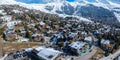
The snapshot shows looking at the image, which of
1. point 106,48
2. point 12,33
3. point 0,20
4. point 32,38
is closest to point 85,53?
point 106,48

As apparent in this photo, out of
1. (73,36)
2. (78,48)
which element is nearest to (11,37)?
(73,36)

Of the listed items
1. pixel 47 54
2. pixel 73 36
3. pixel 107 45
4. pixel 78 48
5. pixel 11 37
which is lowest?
pixel 107 45

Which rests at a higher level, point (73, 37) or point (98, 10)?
point (73, 37)

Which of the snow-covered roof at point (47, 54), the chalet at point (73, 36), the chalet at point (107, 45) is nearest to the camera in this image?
the snow-covered roof at point (47, 54)

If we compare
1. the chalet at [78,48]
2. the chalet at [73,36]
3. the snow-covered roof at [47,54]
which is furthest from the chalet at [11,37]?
the chalet at [78,48]

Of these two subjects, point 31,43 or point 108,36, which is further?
point 108,36

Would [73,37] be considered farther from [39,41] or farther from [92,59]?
[92,59]

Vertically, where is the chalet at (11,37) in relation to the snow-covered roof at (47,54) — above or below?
below

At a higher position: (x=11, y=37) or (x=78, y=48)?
(x=78, y=48)

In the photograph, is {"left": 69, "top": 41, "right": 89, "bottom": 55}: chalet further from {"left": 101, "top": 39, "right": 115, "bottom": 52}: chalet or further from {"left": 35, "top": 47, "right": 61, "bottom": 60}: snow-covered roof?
{"left": 35, "top": 47, "right": 61, "bottom": 60}: snow-covered roof

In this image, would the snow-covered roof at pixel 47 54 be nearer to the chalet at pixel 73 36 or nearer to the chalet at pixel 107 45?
Answer: the chalet at pixel 73 36

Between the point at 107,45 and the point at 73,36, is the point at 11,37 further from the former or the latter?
the point at 107,45
